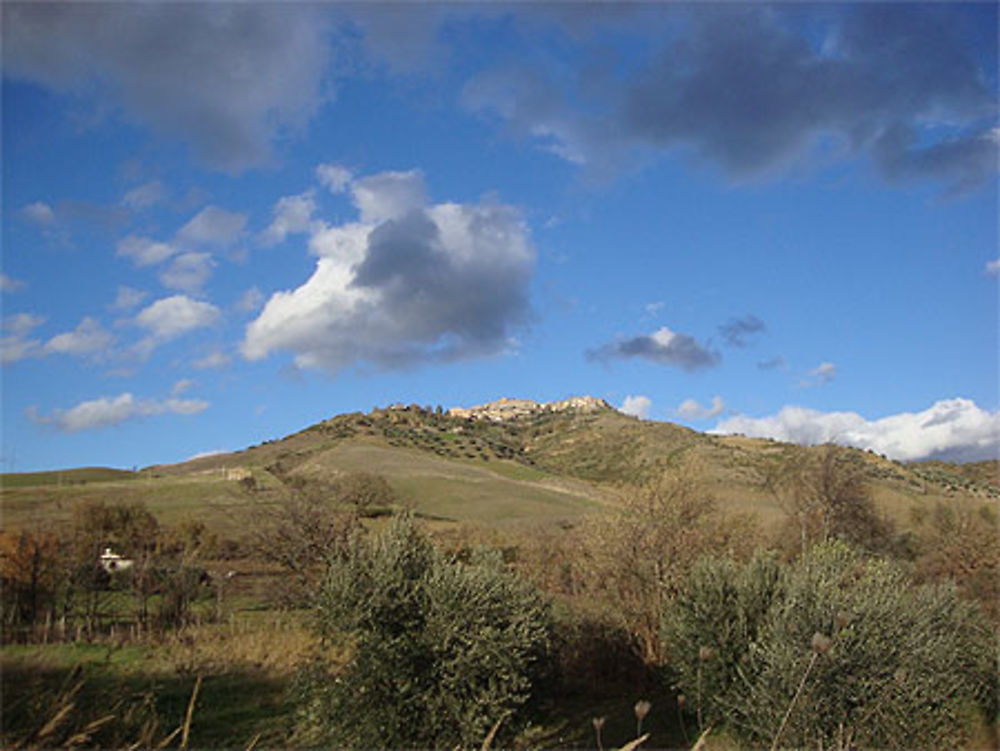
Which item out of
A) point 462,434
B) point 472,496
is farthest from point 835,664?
point 462,434

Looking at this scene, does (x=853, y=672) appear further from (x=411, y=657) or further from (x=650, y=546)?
(x=650, y=546)

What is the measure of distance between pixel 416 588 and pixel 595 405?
163m

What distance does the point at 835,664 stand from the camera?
34.0 ft

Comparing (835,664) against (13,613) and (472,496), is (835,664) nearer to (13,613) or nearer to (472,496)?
(13,613)

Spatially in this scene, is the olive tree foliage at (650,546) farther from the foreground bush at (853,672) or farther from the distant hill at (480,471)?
the foreground bush at (853,672)

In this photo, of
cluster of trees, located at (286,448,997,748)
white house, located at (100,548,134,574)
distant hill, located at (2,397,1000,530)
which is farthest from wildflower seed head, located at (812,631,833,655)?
white house, located at (100,548,134,574)

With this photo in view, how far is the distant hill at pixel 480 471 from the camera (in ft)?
159

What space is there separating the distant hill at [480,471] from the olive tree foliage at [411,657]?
5.86 meters

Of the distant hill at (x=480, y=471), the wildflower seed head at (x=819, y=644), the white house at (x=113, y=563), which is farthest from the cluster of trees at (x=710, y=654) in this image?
the white house at (x=113, y=563)

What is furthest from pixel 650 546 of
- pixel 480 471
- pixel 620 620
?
pixel 480 471

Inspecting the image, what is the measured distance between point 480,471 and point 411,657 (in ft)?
254

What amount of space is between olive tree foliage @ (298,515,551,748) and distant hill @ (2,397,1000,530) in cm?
586

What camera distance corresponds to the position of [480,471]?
3516 inches

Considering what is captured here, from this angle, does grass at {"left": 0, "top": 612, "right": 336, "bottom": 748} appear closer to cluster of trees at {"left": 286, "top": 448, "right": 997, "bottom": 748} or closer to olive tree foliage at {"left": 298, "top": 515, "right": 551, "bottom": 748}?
olive tree foliage at {"left": 298, "top": 515, "right": 551, "bottom": 748}
